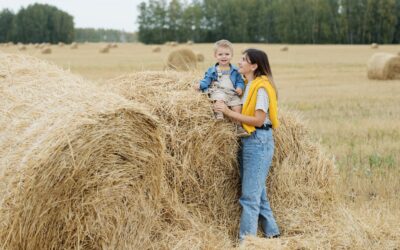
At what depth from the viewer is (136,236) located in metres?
4.53

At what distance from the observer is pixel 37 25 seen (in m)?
89.0

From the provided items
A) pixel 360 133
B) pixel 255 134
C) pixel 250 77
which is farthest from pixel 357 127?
pixel 255 134

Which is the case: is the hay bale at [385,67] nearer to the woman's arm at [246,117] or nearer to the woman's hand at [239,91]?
the woman's hand at [239,91]

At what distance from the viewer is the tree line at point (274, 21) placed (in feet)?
239

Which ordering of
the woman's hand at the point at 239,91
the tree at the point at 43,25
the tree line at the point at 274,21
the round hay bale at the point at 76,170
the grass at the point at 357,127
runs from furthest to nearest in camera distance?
the tree at the point at 43,25, the tree line at the point at 274,21, the grass at the point at 357,127, the woman's hand at the point at 239,91, the round hay bale at the point at 76,170

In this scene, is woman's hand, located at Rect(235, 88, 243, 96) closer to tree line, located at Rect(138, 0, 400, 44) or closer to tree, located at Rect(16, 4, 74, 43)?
tree line, located at Rect(138, 0, 400, 44)

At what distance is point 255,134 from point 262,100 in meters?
0.33

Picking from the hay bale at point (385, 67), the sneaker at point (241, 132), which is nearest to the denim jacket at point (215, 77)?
the sneaker at point (241, 132)

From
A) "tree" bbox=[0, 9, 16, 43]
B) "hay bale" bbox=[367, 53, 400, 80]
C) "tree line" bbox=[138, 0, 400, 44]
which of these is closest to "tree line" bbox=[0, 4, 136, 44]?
"tree" bbox=[0, 9, 16, 43]

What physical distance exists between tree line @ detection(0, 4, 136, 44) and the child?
8353cm

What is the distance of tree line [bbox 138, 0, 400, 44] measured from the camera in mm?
72875

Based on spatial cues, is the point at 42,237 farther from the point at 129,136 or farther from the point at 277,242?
the point at 277,242

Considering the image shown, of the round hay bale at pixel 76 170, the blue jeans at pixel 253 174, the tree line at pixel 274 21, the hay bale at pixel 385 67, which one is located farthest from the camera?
the tree line at pixel 274 21

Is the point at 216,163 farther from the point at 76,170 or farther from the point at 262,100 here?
the point at 76,170
